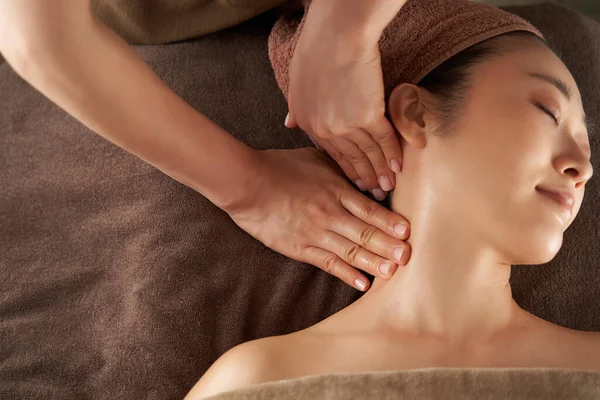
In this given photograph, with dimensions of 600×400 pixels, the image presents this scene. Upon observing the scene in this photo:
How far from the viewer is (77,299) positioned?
3.79ft

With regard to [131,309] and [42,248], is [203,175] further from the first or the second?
[42,248]

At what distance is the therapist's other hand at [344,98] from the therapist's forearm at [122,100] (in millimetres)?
161

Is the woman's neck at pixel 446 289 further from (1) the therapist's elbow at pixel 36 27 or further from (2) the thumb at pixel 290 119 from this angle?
(1) the therapist's elbow at pixel 36 27

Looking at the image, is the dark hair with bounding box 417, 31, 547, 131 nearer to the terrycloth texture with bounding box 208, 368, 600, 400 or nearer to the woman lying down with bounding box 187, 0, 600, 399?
the woman lying down with bounding box 187, 0, 600, 399

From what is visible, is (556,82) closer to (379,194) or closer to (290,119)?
(379,194)

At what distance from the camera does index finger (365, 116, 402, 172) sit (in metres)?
1.02

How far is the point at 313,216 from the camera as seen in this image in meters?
1.15

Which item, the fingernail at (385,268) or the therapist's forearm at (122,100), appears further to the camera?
the fingernail at (385,268)

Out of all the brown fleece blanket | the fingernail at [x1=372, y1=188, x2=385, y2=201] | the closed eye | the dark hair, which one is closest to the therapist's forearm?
the brown fleece blanket

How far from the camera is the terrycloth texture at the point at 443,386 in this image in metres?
0.86

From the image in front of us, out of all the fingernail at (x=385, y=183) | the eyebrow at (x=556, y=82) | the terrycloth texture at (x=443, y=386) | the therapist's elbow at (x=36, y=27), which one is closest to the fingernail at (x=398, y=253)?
the fingernail at (x=385, y=183)

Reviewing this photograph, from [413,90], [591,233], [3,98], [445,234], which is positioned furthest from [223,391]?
[3,98]

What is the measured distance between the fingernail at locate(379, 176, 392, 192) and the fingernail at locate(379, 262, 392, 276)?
141mm

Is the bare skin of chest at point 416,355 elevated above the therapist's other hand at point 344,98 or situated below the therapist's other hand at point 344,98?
below
